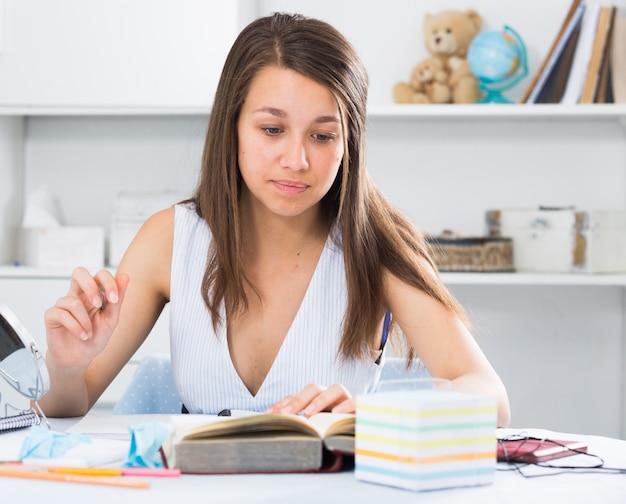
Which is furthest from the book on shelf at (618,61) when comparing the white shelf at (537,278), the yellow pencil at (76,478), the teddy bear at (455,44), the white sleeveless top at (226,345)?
the yellow pencil at (76,478)

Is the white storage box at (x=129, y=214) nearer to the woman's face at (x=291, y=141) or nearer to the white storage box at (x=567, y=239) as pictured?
the white storage box at (x=567, y=239)

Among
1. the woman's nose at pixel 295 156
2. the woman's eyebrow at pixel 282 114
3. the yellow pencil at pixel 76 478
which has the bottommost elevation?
the yellow pencil at pixel 76 478

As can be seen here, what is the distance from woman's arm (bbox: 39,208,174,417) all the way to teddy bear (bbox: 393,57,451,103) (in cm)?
123

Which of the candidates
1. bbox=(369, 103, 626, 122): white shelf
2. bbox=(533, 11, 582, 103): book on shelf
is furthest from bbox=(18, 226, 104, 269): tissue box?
bbox=(533, 11, 582, 103): book on shelf

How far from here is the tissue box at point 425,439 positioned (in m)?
0.86

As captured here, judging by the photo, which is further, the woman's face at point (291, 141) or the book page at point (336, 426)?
the woman's face at point (291, 141)

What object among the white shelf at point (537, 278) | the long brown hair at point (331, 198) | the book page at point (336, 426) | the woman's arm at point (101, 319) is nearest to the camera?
the book page at point (336, 426)

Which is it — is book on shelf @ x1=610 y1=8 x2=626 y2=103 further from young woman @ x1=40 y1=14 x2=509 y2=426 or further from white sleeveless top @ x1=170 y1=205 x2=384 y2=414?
white sleeveless top @ x1=170 y1=205 x2=384 y2=414

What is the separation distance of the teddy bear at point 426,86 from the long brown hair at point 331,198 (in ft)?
3.64

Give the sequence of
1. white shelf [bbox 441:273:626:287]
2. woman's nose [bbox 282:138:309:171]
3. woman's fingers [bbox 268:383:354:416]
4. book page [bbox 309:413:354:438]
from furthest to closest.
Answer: white shelf [bbox 441:273:626:287] → woman's nose [bbox 282:138:309:171] → woman's fingers [bbox 268:383:354:416] → book page [bbox 309:413:354:438]

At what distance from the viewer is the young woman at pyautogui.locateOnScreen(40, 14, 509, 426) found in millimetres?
1442

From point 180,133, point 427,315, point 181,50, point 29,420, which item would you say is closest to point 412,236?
point 427,315

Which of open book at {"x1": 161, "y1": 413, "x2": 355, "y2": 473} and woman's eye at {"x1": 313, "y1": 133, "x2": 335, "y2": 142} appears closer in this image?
open book at {"x1": 161, "y1": 413, "x2": 355, "y2": 473}

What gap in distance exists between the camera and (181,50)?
2578 mm
